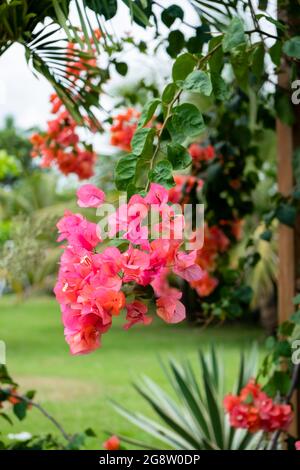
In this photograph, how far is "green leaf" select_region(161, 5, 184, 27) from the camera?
153cm

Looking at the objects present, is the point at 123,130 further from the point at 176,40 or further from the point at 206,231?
the point at 176,40

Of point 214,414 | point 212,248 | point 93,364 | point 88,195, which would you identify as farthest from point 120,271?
point 93,364

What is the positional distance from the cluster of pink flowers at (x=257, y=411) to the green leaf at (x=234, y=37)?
0.96 m

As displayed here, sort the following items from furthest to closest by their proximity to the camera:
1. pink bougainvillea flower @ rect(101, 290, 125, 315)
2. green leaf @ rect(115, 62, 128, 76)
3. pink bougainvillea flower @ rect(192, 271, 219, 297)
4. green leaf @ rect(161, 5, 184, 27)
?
pink bougainvillea flower @ rect(192, 271, 219, 297) < green leaf @ rect(115, 62, 128, 76) < green leaf @ rect(161, 5, 184, 27) < pink bougainvillea flower @ rect(101, 290, 125, 315)

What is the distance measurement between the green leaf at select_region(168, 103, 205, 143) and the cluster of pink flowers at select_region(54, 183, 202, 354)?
130mm

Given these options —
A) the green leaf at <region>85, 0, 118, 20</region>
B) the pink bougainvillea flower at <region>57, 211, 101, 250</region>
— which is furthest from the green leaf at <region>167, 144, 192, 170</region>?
the green leaf at <region>85, 0, 118, 20</region>

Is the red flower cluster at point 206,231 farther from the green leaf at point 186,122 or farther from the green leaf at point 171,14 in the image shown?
the green leaf at point 186,122

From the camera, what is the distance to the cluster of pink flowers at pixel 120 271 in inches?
34.6

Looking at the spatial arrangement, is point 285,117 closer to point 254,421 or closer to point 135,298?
point 254,421

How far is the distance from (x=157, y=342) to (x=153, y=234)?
25.9 feet

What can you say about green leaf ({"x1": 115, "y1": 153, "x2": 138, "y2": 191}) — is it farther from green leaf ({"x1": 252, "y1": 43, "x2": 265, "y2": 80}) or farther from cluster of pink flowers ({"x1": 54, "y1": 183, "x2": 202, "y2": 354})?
green leaf ({"x1": 252, "y1": 43, "x2": 265, "y2": 80})

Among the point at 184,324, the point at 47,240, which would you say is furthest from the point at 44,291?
the point at 47,240

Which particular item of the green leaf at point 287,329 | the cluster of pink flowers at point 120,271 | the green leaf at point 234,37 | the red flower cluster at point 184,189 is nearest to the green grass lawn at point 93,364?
the red flower cluster at point 184,189

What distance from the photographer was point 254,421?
72.7 inches
